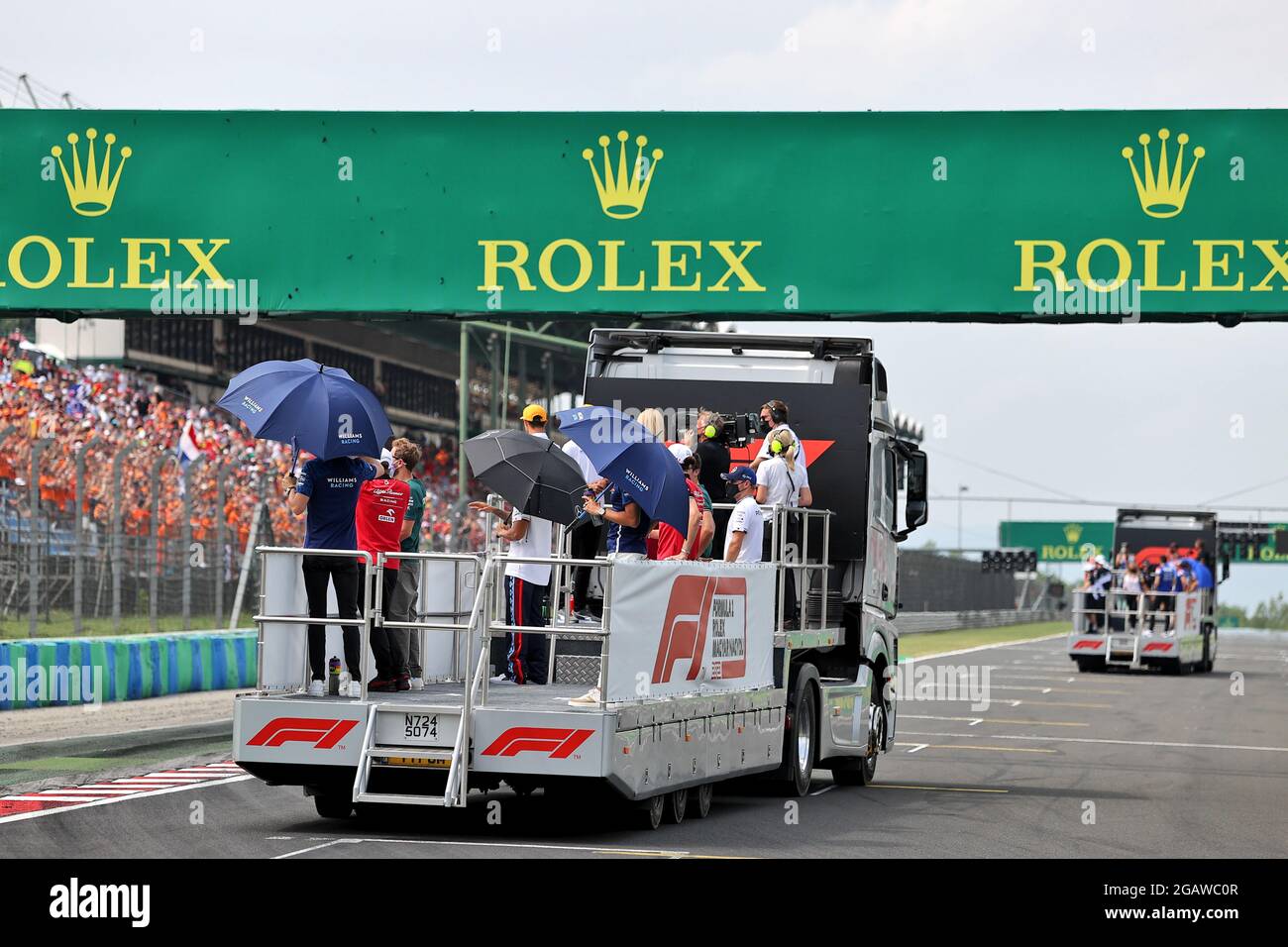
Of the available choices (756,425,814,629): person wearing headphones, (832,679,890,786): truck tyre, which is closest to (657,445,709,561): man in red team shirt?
(756,425,814,629): person wearing headphones

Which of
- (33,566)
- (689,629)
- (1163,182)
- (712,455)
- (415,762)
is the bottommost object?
(415,762)

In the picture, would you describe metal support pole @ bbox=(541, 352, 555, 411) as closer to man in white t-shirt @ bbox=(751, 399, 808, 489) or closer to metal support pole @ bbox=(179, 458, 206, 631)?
metal support pole @ bbox=(179, 458, 206, 631)

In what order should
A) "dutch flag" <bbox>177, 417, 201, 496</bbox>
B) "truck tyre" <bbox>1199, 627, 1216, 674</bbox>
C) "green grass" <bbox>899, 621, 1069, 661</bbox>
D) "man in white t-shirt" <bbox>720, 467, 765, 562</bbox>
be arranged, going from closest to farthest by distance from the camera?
"man in white t-shirt" <bbox>720, 467, 765, 562</bbox> → "dutch flag" <bbox>177, 417, 201, 496</bbox> → "truck tyre" <bbox>1199, 627, 1216, 674</bbox> → "green grass" <bbox>899, 621, 1069, 661</bbox>

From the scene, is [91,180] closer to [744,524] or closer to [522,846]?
[744,524]

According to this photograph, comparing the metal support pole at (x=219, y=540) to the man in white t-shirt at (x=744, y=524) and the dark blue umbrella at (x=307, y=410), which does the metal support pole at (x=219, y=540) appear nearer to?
the man in white t-shirt at (x=744, y=524)

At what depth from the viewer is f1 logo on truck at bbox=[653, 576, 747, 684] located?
1232 centimetres

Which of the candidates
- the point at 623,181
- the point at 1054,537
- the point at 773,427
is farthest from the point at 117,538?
the point at 1054,537

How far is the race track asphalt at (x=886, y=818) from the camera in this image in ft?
38.0

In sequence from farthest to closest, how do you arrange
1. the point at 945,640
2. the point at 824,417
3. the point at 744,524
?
1. the point at 945,640
2. the point at 824,417
3. the point at 744,524

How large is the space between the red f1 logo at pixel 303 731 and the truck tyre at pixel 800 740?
4.18 meters

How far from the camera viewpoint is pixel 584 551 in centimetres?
1469

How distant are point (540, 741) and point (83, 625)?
12.5 metres

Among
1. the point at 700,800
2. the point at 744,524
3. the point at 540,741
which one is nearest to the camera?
the point at 540,741

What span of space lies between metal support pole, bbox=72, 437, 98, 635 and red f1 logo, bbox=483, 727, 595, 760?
39.7 ft
